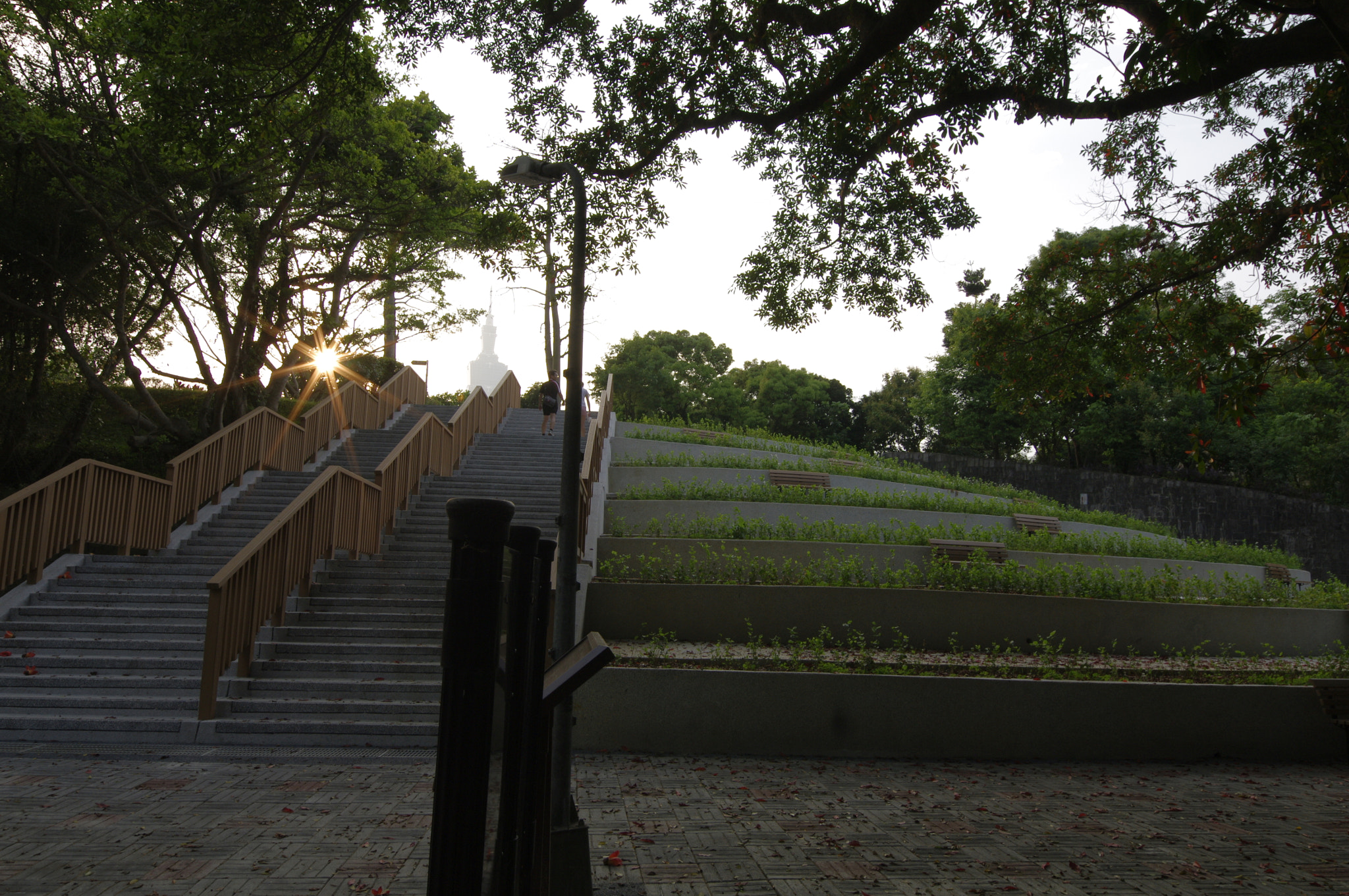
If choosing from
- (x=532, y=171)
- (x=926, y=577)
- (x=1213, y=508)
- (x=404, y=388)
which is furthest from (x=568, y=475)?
(x=1213, y=508)

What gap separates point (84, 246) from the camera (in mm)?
15633

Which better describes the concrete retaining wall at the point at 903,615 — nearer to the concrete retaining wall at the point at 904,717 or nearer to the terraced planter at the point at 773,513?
the concrete retaining wall at the point at 904,717

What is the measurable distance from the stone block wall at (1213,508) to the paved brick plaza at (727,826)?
18420mm

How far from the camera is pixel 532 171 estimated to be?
21.0 ft

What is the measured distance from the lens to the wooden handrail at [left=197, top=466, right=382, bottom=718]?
7293 millimetres

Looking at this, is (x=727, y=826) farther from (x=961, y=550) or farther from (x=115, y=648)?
(x=961, y=550)

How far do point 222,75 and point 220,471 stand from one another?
269 inches

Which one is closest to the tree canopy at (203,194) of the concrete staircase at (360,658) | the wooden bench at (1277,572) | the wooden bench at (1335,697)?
the concrete staircase at (360,658)

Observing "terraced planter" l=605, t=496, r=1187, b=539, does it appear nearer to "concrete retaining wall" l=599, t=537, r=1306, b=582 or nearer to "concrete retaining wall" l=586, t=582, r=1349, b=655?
"concrete retaining wall" l=599, t=537, r=1306, b=582

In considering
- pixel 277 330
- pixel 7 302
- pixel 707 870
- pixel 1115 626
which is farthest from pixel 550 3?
pixel 7 302

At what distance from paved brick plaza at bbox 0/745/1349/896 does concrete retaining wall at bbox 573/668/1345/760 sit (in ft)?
0.81

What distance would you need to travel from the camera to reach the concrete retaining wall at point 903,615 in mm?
9617

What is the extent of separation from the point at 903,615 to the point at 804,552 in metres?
1.90

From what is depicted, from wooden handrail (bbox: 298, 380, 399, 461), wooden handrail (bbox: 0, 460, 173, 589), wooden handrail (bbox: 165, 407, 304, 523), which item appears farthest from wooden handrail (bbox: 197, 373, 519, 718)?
wooden handrail (bbox: 298, 380, 399, 461)
